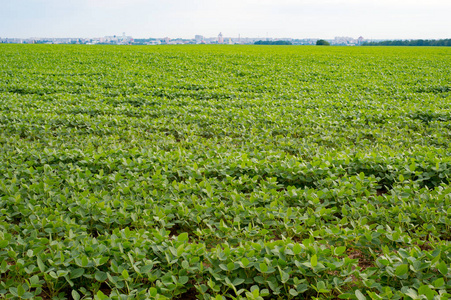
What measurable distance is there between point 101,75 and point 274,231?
14442 mm

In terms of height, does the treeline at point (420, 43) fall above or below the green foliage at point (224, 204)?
above

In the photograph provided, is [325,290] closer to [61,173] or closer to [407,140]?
[61,173]

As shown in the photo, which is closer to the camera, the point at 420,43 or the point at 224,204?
the point at 224,204

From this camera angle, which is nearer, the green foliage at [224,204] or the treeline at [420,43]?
the green foliage at [224,204]

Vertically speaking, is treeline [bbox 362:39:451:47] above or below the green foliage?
above

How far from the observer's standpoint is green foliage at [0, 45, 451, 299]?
2.79 meters

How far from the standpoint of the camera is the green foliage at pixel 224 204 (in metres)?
2.79

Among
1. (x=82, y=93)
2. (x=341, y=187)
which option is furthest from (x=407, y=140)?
(x=82, y=93)

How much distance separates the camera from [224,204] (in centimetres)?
418

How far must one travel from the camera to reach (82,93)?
11.7m

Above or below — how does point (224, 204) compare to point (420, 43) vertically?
below

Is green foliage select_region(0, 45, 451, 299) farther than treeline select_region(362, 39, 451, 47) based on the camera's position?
No

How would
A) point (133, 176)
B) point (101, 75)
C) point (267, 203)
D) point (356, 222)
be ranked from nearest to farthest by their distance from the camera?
point (356, 222)
point (267, 203)
point (133, 176)
point (101, 75)

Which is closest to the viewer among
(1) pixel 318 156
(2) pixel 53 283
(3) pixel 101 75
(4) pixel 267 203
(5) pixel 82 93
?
(2) pixel 53 283
